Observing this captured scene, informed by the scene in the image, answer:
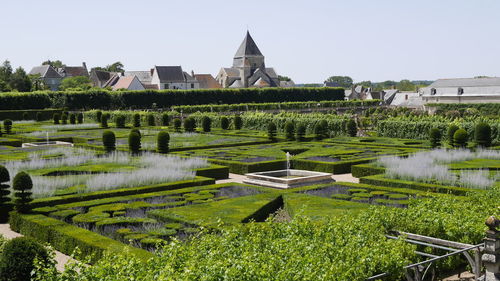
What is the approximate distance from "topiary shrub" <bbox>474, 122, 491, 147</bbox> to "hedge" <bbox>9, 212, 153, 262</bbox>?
1888 cm

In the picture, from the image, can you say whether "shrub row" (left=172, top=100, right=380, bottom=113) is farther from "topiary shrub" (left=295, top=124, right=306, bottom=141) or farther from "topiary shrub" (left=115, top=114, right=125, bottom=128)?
"topiary shrub" (left=295, top=124, right=306, bottom=141)

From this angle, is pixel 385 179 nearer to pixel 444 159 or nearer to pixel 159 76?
pixel 444 159

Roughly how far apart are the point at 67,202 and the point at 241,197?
449cm

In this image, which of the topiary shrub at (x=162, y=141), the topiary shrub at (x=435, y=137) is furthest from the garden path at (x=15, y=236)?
the topiary shrub at (x=435, y=137)

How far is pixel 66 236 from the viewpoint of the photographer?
10.8m

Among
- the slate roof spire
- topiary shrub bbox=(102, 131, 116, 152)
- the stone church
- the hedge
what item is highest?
the slate roof spire

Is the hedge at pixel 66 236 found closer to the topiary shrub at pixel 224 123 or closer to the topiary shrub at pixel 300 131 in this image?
the topiary shrub at pixel 300 131

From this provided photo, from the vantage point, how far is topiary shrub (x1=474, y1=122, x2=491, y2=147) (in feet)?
78.6

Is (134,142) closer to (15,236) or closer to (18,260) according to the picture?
(15,236)

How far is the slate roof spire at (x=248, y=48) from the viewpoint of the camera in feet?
325

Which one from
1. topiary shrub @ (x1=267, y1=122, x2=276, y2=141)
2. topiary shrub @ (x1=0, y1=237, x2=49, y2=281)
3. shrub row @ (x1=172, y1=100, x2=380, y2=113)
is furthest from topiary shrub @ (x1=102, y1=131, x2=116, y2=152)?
shrub row @ (x1=172, y1=100, x2=380, y2=113)

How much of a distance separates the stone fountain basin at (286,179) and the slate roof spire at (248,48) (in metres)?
80.9

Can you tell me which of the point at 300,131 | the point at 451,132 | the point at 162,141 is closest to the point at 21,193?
the point at 162,141

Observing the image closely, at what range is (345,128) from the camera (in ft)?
103
